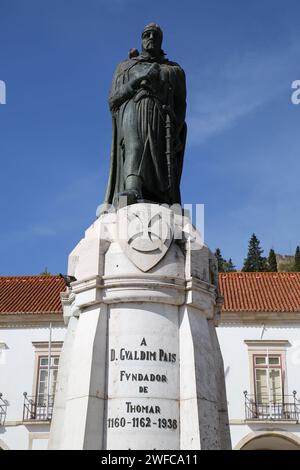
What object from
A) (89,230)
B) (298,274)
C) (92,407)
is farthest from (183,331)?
(298,274)

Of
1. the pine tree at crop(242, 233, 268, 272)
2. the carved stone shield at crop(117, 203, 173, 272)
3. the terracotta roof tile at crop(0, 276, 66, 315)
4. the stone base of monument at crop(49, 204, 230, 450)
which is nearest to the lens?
the stone base of monument at crop(49, 204, 230, 450)

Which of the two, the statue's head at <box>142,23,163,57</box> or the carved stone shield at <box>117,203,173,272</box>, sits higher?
the statue's head at <box>142,23,163,57</box>

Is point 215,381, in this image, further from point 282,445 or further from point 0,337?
point 0,337

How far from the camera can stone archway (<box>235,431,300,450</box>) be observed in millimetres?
22000

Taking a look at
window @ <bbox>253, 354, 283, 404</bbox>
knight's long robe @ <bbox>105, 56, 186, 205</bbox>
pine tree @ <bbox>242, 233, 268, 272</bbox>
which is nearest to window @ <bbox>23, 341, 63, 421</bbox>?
window @ <bbox>253, 354, 283, 404</bbox>

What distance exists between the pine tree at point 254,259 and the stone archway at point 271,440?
57.7 meters

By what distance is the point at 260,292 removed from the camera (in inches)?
1017

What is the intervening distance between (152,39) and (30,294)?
19.5m

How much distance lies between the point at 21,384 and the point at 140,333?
1844cm

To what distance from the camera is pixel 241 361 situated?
23.4 m

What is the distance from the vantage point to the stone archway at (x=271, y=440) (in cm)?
2200

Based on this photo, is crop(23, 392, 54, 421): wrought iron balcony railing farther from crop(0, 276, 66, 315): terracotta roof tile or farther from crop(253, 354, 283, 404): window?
crop(253, 354, 283, 404): window

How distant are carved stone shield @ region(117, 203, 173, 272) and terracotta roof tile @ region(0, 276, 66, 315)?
17.9 meters

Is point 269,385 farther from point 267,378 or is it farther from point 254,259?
point 254,259
